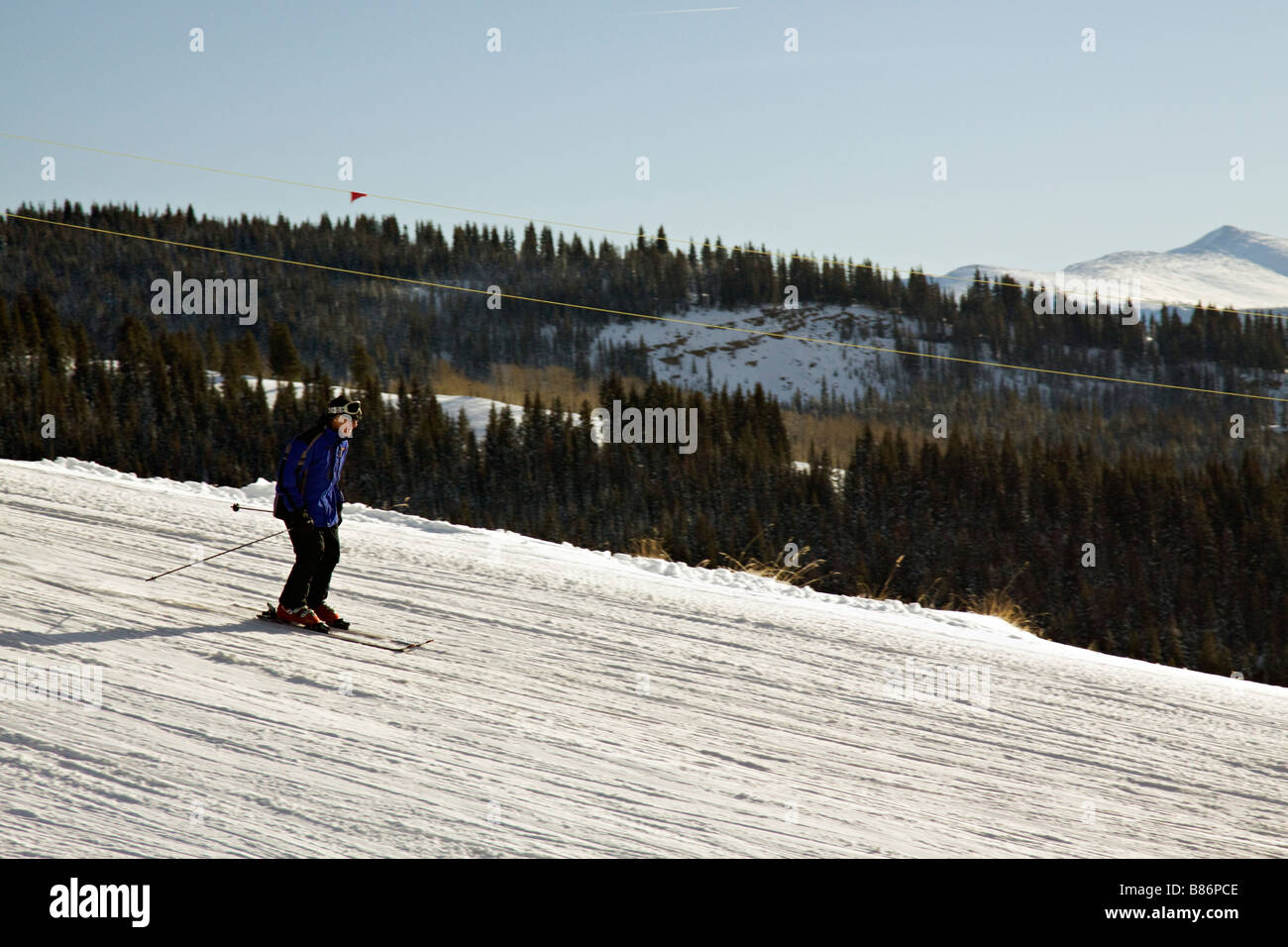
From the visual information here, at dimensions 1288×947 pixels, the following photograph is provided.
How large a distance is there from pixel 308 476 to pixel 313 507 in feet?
0.79

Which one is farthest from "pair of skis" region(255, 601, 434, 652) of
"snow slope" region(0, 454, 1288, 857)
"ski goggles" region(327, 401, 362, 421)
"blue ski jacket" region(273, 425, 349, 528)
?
"ski goggles" region(327, 401, 362, 421)

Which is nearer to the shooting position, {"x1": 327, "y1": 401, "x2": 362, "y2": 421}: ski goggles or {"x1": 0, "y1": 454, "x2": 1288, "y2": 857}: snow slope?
{"x1": 0, "y1": 454, "x2": 1288, "y2": 857}: snow slope

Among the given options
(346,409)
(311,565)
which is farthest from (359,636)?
(346,409)

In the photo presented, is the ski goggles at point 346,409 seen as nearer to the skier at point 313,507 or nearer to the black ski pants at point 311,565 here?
the skier at point 313,507

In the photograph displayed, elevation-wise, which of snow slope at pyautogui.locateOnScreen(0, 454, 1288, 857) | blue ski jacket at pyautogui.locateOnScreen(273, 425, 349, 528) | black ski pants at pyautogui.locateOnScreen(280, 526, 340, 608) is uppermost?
blue ski jacket at pyautogui.locateOnScreen(273, 425, 349, 528)

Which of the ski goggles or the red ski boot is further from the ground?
the ski goggles

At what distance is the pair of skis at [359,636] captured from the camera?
24.6 feet

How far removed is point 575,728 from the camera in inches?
238

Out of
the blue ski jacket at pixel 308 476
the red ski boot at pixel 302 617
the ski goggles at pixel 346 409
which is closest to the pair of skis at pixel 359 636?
the red ski boot at pixel 302 617

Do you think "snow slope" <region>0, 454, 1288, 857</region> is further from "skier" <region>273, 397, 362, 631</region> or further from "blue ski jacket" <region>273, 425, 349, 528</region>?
"blue ski jacket" <region>273, 425, 349, 528</region>

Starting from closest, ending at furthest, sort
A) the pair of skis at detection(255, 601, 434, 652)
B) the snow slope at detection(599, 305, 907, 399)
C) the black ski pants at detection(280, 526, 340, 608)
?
the pair of skis at detection(255, 601, 434, 652), the black ski pants at detection(280, 526, 340, 608), the snow slope at detection(599, 305, 907, 399)

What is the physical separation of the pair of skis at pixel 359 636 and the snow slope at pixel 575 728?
16 centimetres

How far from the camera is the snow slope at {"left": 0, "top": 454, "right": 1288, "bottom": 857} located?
464 centimetres
